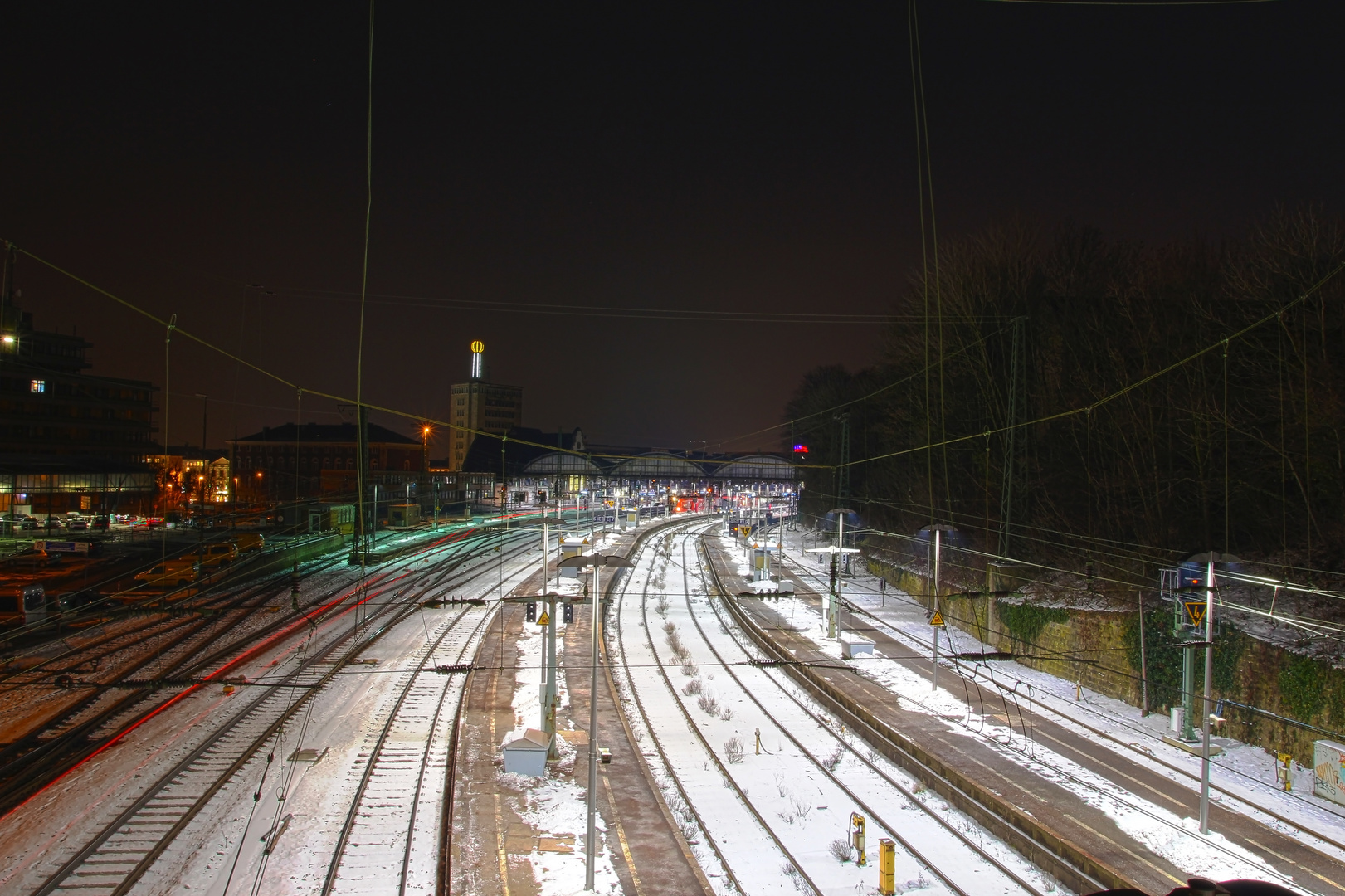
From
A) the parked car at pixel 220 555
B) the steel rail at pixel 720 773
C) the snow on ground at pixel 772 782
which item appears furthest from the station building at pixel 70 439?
the snow on ground at pixel 772 782

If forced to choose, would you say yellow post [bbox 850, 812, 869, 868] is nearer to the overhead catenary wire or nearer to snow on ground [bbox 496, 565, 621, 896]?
snow on ground [bbox 496, 565, 621, 896]

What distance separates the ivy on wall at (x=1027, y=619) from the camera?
19156mm

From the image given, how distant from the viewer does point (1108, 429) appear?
20.6 m

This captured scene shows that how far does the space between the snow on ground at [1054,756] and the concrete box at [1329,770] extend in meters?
1.22

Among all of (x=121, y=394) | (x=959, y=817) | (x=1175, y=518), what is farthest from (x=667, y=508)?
(x=959, y=817)

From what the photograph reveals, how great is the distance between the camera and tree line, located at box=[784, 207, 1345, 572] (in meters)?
15.0

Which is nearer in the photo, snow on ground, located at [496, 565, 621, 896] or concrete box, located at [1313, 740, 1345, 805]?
snow on ground, located at [496, 565, 621, 896]

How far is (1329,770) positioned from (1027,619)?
8.65 m

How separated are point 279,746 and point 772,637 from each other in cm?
1357

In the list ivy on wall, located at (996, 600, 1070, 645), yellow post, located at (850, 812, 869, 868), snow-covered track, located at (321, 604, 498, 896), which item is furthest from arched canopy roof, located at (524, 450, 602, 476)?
yellow post, located at (850, 812, 869, 868)

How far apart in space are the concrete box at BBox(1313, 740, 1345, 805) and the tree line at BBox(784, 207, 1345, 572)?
131 inches

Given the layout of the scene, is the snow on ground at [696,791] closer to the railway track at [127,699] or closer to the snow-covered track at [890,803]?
the snow-covered track at [890,803]

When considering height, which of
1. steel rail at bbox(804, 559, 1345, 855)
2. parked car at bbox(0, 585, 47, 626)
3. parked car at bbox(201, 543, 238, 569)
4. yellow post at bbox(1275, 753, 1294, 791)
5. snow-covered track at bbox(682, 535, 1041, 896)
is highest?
parked car at bbox(201, 543, 238, 569)

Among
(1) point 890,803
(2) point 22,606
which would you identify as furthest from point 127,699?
(1) point 890,803
